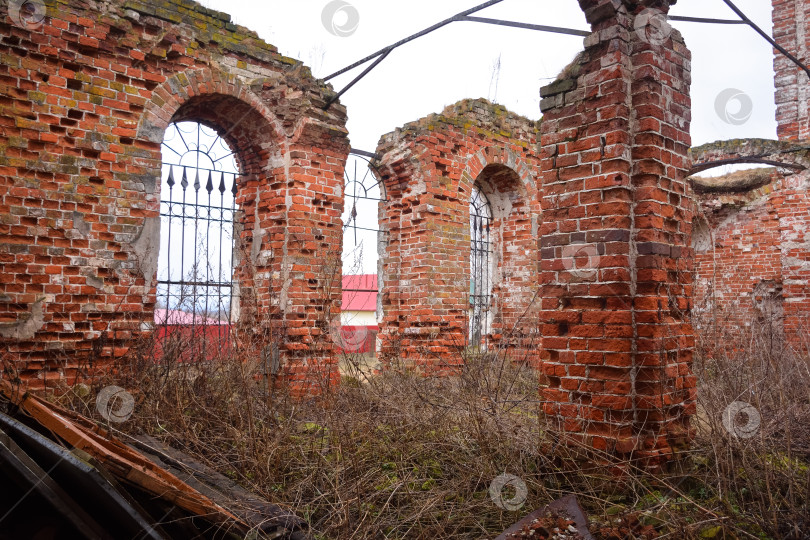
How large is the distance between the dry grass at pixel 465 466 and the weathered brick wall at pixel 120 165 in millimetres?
997

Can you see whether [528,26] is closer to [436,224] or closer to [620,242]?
[620,242]

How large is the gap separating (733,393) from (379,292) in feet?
19.4

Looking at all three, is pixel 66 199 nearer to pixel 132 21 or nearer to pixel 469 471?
pixel 132 21

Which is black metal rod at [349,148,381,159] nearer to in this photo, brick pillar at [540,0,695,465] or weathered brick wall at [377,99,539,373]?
weathered brick wall at [377,99,539,373]

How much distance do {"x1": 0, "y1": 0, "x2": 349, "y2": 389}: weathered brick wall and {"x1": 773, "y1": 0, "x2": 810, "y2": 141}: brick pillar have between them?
1155 centimetres

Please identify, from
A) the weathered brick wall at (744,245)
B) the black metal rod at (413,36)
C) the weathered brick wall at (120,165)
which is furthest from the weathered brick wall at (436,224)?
the weathered brick wall at (744,245)

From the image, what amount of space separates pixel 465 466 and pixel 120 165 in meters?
4.47

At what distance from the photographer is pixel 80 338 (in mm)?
5066

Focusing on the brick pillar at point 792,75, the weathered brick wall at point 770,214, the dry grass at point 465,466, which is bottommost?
the dry grass at point 465,466

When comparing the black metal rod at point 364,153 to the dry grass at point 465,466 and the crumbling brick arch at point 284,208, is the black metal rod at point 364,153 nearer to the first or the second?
the crumbling brick arch at point 284,208

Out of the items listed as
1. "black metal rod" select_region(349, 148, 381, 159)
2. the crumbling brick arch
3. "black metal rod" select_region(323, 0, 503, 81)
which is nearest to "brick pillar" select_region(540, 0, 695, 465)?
"black metal rod" select_region(323, 0, 503, 81)

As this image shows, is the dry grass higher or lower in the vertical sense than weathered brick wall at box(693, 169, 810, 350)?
lower

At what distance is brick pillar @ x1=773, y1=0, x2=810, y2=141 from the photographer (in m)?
12.3

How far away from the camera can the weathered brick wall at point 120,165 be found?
192 inches
